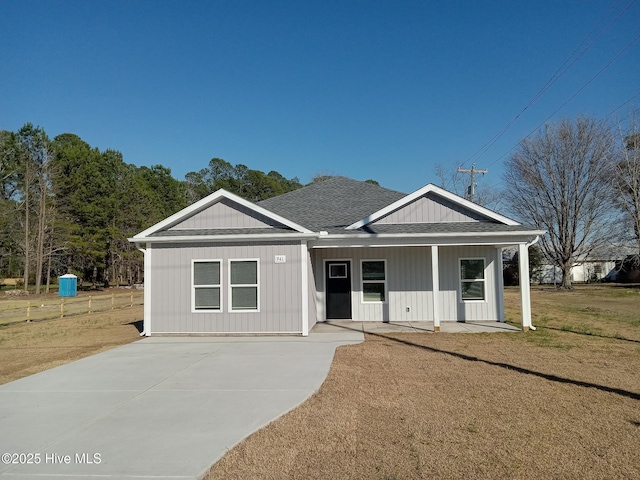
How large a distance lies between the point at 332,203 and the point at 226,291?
624cm

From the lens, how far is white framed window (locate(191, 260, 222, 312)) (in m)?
11.2

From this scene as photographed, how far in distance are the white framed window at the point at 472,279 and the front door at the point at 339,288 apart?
348 centimetres

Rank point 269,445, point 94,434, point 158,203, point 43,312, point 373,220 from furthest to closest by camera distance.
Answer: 1. point 158,203
2. point 43,312
3. point 373,220
4. point 94,434
5. point 269,445

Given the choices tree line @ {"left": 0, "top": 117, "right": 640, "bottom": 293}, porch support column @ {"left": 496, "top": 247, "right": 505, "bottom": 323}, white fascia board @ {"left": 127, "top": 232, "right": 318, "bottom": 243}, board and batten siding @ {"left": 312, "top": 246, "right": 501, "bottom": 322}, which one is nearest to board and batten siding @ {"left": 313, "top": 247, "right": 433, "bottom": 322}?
board and batten siding @ {"left": 312, "top": 246, "right": 501, "bottom": 322}

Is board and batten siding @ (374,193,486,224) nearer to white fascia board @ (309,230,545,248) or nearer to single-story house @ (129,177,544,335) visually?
single-story house @ (129,177,544,335)

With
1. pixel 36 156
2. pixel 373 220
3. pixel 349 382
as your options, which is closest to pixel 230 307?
pixel 373 220

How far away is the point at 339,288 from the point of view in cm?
1341

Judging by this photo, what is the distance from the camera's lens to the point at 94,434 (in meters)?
4.59

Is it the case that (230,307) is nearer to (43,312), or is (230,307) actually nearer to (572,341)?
(572,341)

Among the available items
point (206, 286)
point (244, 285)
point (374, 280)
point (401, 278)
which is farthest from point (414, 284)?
point (206, 286)

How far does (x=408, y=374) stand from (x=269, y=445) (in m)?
3.40

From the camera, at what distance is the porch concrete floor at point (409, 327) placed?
11.4 m

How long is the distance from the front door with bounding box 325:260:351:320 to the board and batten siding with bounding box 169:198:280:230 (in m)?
3.00

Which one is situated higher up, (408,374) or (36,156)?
(36,156)
